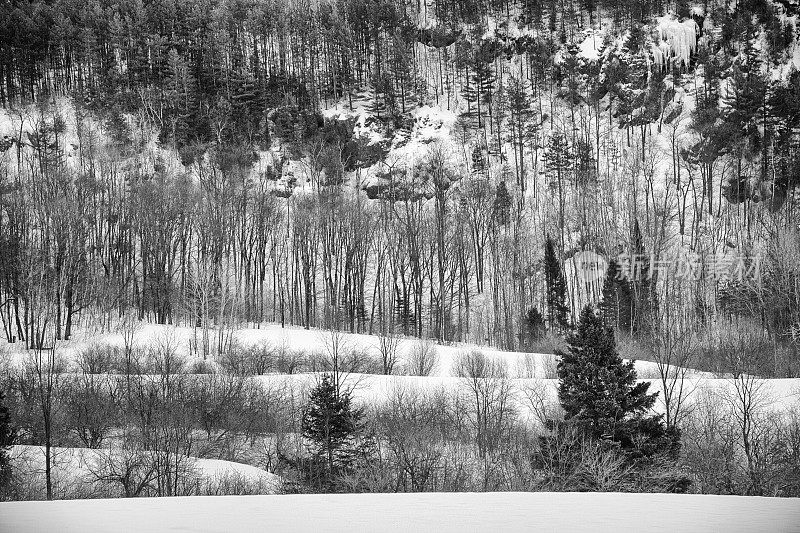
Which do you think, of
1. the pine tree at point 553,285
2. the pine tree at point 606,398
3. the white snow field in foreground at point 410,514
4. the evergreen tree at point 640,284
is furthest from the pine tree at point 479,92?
the white snow field in foreground at point 410,514

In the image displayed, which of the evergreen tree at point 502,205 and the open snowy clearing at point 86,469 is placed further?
the evergreen tree at point 502,205

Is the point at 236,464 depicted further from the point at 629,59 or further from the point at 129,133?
the point at 629,59

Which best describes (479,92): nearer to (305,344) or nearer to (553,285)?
(553,285)

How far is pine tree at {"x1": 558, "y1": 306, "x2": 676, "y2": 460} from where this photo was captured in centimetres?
2347

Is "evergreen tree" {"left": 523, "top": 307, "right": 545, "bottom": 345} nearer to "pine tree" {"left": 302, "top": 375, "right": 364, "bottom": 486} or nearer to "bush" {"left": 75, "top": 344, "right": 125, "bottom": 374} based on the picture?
"pine tree" {"left": 302, "top": 375, "right": 364, "bottom": 486}

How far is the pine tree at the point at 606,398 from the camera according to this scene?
77.0 ft

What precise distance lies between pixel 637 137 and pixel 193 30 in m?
52.7

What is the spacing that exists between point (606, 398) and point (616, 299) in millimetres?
21987

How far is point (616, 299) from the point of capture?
44562 millimetres

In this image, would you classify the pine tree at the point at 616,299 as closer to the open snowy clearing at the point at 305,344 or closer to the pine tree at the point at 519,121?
→ the open snowy clearing at the point at 305,344

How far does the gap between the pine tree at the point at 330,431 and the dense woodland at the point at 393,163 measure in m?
12.2

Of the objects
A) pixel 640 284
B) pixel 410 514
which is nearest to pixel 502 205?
pixel 640 284

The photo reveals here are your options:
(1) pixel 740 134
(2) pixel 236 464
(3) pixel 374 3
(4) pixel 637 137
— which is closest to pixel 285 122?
(3) pixel 374 3

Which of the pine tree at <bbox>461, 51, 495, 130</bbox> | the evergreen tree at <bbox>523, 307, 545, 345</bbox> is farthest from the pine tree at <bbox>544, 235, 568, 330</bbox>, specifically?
the pine tree at <bbox>461, 51, 495, 130</bbox>
